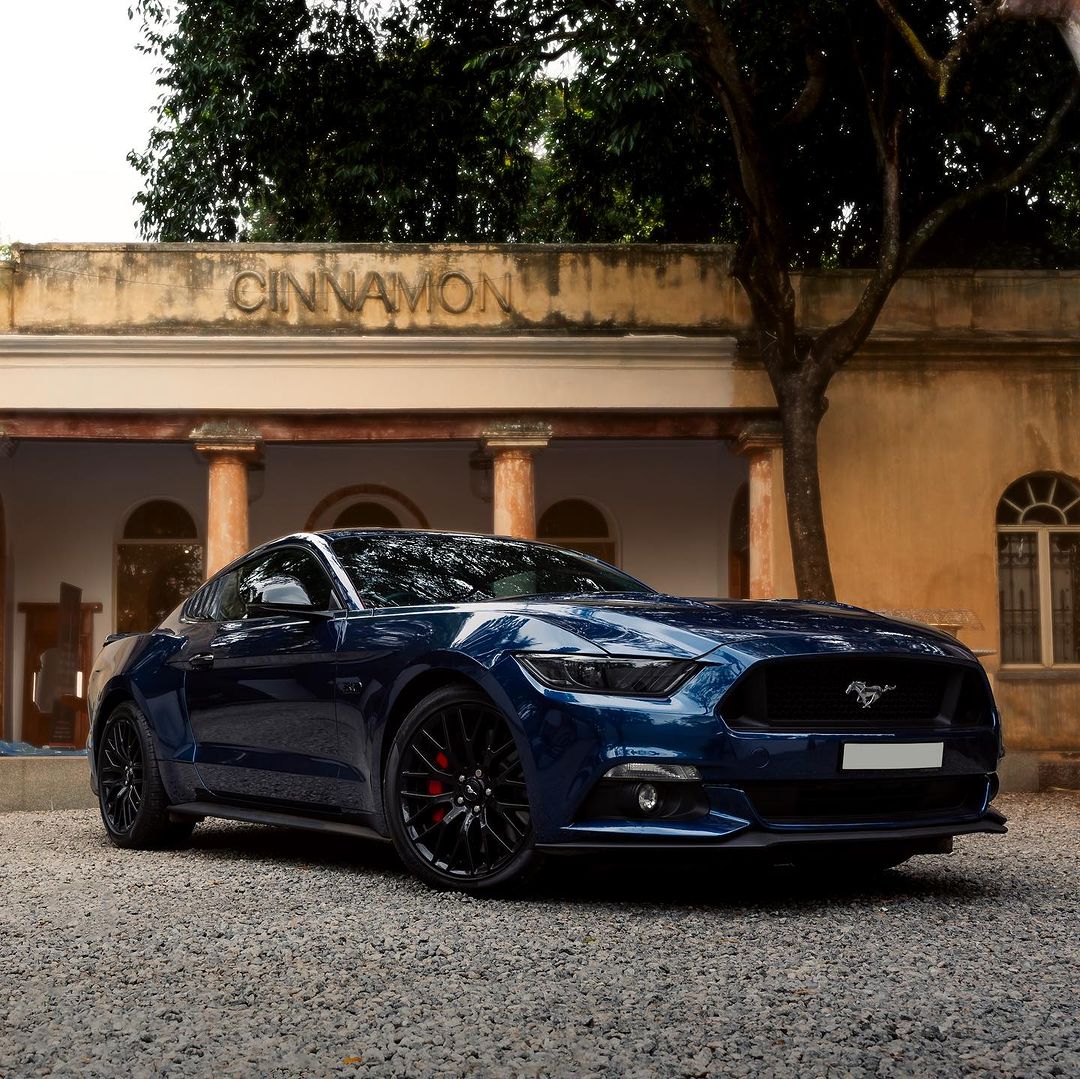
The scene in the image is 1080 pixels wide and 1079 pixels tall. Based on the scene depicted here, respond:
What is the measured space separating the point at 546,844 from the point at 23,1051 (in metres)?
2.05

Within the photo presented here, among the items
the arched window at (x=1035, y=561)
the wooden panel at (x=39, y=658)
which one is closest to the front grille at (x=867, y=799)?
the arched window at (x=1035, y=561)

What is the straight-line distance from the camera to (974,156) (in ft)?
60.8

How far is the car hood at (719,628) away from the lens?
518 cm

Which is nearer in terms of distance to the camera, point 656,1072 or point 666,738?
point 656,1072

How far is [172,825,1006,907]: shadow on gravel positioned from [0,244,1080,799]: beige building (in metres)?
9.56

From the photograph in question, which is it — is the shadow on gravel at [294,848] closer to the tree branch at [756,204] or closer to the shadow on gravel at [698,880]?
the shadow on gravel at [698,880]

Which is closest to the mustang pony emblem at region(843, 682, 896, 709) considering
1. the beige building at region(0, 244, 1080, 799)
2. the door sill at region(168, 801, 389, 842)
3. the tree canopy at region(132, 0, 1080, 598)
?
the door sill at region(168, 801, 389, 842)

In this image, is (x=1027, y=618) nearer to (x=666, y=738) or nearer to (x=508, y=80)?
(x=508, y=80)

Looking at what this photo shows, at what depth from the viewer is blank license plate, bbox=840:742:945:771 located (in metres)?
5.22

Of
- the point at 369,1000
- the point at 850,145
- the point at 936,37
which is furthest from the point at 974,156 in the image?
the point at 369,1000

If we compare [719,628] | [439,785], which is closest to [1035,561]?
[719,628]

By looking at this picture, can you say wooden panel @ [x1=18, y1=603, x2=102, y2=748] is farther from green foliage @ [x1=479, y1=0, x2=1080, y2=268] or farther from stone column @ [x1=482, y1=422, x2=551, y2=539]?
green foliage @ [x1=479, y1=0, x2=1080, y2=268]

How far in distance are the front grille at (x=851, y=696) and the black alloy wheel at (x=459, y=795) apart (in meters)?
0.83

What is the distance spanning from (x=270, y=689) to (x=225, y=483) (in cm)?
1029
